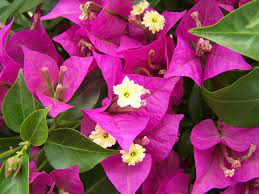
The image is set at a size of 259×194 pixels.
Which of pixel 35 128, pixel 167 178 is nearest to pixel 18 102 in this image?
pixel 35 128

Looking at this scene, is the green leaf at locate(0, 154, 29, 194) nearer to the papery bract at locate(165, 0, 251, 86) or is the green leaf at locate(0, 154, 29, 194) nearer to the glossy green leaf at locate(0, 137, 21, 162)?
the glossy green leaf at locate(0, 137, 21, 162)

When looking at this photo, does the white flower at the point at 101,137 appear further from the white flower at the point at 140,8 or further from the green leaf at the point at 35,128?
the white flower at the point at 140,8

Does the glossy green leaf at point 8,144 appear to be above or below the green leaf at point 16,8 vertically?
below

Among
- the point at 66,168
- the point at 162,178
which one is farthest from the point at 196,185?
the point at 66,168

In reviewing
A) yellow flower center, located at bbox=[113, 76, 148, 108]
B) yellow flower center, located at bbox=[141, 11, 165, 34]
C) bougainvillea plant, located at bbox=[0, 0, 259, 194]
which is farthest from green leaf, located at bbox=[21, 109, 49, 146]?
yellow flower center, located at bbox=[141, 11, 165, 34]

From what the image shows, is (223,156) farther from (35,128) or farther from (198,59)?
(35,128)

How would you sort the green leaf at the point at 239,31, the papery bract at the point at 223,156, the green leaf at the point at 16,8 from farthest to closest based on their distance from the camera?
the green leaf at the point at 16,8, the papery bract at the point at 223,156, the green leaf at the point at 239,31

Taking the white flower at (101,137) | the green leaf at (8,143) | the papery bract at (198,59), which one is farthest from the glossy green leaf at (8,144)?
the papery bract at (198,59)

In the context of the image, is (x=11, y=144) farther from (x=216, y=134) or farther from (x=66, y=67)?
(x=216, y=134)
